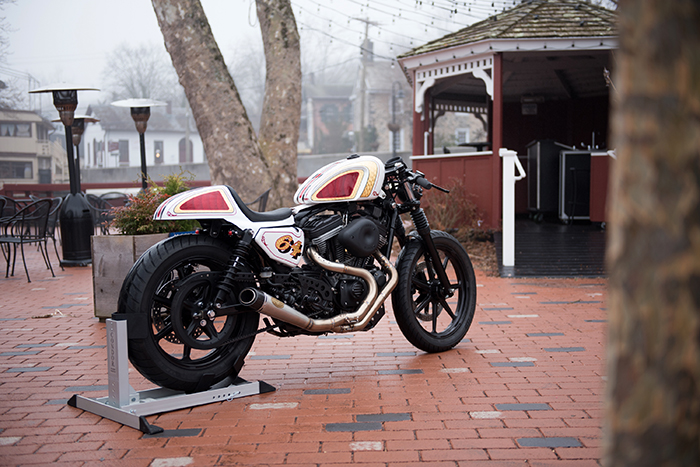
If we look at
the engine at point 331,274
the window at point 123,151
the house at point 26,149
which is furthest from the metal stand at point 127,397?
the window at point 123,151

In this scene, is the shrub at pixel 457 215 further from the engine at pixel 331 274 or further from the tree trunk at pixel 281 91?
the engine at pixel 331 274

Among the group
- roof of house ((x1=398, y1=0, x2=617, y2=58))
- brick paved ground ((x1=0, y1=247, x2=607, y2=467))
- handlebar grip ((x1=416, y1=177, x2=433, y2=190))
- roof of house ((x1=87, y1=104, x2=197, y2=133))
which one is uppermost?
roof of house ((x1=87, y1=104, x2=197, y2=133))

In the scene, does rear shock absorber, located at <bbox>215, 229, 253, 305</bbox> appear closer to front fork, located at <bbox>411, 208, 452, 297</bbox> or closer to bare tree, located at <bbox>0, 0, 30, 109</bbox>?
front fork, located at <bbox>411, 208, 452, 297</bbox>

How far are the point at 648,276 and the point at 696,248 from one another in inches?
3.3

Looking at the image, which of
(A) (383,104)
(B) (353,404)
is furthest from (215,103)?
(A) (383,104)

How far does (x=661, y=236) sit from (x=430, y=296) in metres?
3.34

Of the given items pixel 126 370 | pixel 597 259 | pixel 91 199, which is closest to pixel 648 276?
pixel 126 370

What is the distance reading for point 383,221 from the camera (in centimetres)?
398

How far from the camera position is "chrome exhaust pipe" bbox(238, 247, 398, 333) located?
3273 millimetres

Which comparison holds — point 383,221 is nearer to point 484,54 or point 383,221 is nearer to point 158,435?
point 158,435

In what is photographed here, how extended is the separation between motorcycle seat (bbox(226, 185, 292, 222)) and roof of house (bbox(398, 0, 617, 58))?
8025mm

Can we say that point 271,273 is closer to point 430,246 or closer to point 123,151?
point 430,246

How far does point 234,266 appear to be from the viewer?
10.7 feet

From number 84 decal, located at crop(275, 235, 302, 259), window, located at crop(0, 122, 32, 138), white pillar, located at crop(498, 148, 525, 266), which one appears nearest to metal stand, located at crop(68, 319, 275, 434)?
number 84 decal, located at crop(275, 235, 302, 259)
